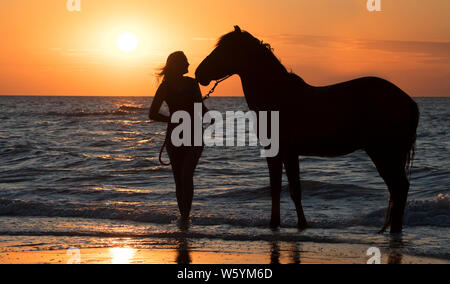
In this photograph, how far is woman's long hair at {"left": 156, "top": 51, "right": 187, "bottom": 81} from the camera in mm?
7164

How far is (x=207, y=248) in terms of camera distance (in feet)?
20.1

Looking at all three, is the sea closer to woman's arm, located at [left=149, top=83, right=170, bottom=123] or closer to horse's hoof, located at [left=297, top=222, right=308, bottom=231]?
horse's hoof, located at [left=297, top=222, right=308, bottom=231]

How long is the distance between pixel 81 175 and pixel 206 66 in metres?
8.03

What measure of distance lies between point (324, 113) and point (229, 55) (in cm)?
134

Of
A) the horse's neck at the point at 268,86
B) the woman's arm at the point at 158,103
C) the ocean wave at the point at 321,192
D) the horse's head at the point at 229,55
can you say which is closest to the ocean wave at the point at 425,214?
the ocean wave at the point at 321,192

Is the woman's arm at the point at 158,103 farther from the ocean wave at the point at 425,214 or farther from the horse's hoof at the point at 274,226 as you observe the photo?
the ocean wave at the point at 425,214

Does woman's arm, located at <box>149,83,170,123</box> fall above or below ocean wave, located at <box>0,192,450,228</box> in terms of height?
above

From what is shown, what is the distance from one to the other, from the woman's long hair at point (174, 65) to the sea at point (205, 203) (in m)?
2.05

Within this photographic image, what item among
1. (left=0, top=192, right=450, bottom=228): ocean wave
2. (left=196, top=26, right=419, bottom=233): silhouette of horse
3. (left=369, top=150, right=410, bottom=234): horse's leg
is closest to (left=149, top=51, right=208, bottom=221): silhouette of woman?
(left=196, top=26, right=419, bottom=233): silhouette of horse

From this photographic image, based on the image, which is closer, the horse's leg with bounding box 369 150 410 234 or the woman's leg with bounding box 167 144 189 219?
the horse's leg with bounding box 369 150 410 234

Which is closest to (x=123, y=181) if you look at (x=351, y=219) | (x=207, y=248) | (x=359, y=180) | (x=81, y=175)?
(x=81, y=175)

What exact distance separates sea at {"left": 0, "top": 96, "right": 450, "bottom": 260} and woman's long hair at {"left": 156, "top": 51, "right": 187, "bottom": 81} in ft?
6.72

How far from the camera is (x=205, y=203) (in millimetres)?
10031
